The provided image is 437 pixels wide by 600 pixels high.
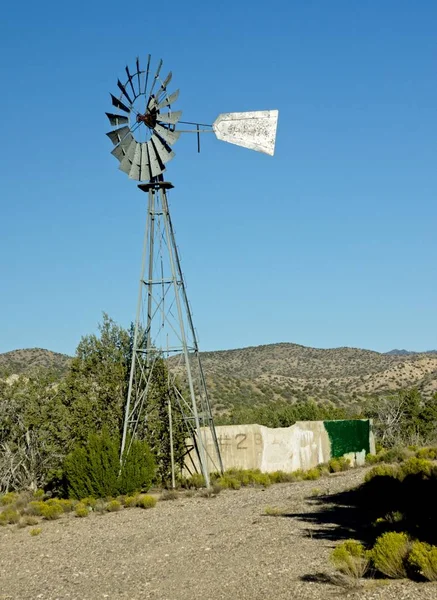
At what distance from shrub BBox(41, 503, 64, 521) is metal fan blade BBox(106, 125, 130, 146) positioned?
11.3 meters

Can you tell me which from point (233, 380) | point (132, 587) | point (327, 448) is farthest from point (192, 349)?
point (233, 380)

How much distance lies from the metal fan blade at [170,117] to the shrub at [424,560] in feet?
57.1

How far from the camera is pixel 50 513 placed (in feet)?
73.3

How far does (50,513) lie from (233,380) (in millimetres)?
57022

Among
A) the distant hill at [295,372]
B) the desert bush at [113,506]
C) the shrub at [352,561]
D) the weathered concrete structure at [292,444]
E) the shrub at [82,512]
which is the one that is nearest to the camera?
the shrub at [352,561]

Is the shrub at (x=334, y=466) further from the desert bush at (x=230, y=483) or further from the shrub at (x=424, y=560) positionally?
the shrub at (x=424, y=560)

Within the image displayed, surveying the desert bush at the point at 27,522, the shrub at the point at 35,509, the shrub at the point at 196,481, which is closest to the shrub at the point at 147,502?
the shrub at the point at 35,509

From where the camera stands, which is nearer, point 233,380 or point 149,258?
point 149,258

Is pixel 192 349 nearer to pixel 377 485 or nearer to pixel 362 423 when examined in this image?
pixel 377 485

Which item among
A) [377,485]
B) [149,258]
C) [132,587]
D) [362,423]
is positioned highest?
[149,258]

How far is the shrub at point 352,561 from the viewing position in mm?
11445

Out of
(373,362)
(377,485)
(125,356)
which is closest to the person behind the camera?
(377,485)

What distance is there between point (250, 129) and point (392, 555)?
15055 millimetres

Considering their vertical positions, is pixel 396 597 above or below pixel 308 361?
below
